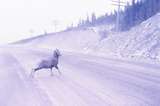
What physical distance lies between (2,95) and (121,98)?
4.39 metres

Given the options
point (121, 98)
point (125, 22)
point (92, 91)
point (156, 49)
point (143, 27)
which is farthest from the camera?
point (125, 22)

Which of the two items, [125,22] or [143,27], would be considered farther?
[125,22]

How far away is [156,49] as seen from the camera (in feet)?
106

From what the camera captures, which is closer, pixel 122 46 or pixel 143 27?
pixel 122 46

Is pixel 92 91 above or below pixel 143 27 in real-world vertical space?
below

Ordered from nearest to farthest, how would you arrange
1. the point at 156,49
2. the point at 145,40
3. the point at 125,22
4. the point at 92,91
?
the point at 92,91 → the point at 156,49 → the point at 145,40 → the point at 125,22

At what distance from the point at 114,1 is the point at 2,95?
37.7m

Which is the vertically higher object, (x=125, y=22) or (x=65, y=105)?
(x=125, y=22)

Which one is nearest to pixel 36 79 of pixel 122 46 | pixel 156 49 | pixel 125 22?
pixel 156 49

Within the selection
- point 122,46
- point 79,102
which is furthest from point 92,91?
point 122,46

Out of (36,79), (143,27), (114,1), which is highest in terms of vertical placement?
(114,1)

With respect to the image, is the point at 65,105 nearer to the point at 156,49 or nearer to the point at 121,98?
the point at 121,98

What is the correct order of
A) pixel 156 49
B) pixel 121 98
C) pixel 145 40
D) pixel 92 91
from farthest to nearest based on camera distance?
1. pixel 145 40
2. pixel 156 49
3. pixel 92 91
4. pixel 121 98

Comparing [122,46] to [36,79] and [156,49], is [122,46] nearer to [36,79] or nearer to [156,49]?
[156,49]
